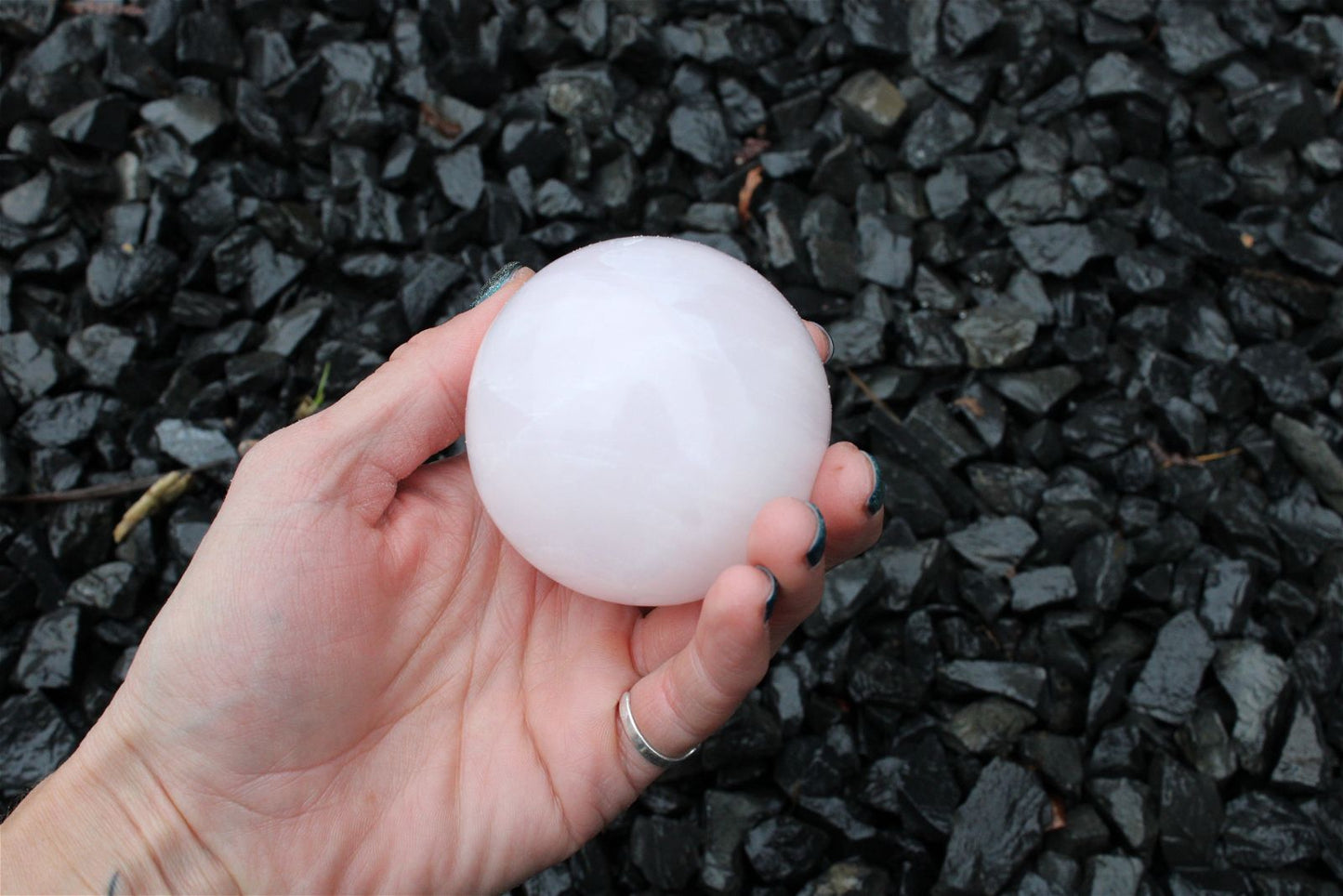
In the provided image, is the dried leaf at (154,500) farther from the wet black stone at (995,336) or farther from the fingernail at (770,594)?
the wet black stone at (995,336)

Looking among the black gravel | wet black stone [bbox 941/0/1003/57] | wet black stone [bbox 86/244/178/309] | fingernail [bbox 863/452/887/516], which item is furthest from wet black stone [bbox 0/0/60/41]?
fingernail [bbox 863/452/887/516]

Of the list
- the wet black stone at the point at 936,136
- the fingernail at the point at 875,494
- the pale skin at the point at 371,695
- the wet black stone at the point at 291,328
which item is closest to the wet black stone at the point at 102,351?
the wet black stone at the point at 291,328

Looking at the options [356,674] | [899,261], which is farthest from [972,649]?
[356,674]

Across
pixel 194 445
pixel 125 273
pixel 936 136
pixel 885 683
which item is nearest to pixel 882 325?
pixel 936 136

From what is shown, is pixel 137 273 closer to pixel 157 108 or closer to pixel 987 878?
pixel 157 108

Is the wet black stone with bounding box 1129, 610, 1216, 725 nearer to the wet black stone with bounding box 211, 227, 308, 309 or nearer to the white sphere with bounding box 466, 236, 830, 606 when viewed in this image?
the white sphere with bounding box 466, 236, 830, 606
